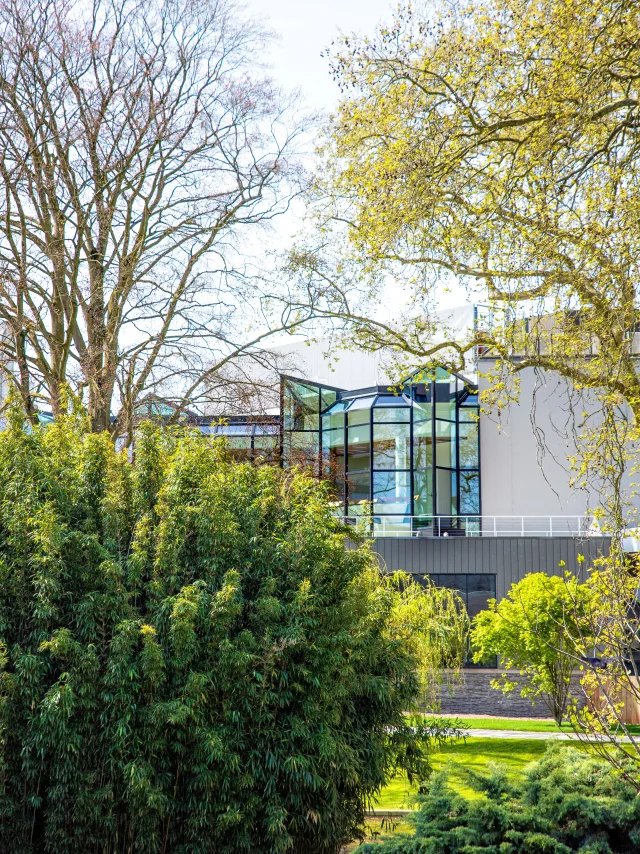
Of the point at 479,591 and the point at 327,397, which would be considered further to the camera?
the point at 327,397

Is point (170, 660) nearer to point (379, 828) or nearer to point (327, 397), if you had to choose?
point (379, 828)

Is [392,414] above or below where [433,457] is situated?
above

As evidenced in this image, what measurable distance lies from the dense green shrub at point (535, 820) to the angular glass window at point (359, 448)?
1940 cm

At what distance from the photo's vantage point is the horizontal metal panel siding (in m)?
22.0

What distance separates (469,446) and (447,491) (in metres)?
1.46

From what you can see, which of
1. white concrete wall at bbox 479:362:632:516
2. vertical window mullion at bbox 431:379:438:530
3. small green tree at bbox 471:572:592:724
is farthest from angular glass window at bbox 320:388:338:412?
small green tree at bbox 471:572:592:724

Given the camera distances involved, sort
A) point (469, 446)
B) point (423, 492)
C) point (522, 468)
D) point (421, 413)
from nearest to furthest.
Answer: point (522, 468)
point (423, 492)
point (469, 446)
point (421, 413)

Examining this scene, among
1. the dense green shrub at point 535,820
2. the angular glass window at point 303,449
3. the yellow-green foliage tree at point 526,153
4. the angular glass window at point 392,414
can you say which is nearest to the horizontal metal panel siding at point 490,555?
the angular glass window at point 303,449

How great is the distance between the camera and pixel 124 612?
24.5ft

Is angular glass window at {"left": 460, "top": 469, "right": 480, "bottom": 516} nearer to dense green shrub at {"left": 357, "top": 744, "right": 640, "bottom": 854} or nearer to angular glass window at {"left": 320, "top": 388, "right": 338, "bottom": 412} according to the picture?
angular glass window at {"left": 320, "top": 388, "right": 338, "bottom": 412}

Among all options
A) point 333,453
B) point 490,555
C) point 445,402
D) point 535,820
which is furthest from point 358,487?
point 535,820

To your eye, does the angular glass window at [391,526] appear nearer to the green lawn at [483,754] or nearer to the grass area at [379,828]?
the green lawn at [483,754]

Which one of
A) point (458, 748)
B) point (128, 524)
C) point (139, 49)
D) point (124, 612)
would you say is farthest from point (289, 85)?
point (458, 748)

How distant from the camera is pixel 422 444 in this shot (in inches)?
994
